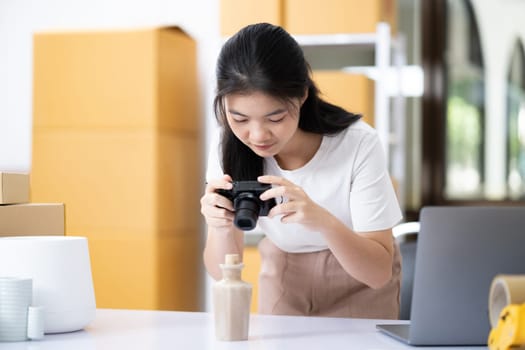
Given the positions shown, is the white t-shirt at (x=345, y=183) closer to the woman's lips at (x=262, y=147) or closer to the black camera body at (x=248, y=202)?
the woman's lips at (x=262, y=147)

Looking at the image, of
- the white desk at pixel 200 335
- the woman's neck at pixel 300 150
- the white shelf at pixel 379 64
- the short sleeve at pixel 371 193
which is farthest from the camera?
the white shelf at pixel 379 64

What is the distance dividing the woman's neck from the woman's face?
7.2 inches

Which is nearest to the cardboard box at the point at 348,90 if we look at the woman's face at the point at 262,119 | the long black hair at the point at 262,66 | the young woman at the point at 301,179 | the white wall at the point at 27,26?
the white wall at the point at 27,26

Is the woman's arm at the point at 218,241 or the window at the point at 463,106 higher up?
the window at the point at 463,106

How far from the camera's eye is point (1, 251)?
1.69m

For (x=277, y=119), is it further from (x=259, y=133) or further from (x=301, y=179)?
(x=301, y=179)

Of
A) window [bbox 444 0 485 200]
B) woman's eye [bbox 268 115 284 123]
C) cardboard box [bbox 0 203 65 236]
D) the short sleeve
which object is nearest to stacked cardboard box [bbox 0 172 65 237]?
cardboard box [bbox 0 203 65 236]

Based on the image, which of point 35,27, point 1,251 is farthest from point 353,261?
point 35,27

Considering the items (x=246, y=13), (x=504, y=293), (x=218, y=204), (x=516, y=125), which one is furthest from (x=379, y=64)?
(x=504, y=293)

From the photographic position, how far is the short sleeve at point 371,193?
2037 mm

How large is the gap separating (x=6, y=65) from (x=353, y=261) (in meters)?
3.02

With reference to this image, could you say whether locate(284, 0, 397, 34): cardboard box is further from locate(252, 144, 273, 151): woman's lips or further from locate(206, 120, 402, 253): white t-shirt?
locate(252, 144, 273, 151): woman's lips

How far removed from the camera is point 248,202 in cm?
171

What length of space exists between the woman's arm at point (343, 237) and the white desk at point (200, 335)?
15 cm
